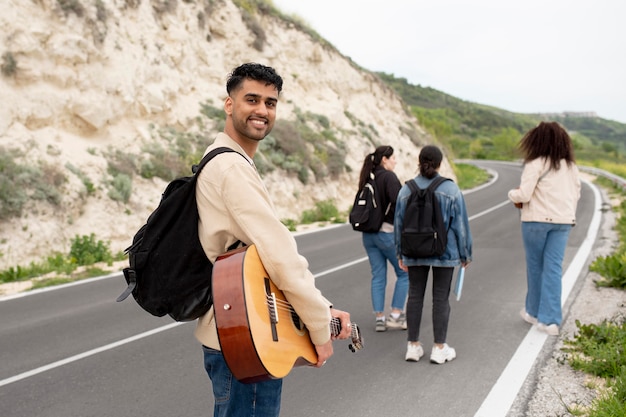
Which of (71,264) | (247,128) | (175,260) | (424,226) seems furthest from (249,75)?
(71,264)

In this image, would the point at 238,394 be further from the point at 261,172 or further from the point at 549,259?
the point at 261,172

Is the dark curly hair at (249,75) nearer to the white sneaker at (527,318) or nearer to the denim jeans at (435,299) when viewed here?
the denim jeans at (435,299)

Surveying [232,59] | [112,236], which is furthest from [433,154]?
[232,59]

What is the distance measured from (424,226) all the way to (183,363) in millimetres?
2595

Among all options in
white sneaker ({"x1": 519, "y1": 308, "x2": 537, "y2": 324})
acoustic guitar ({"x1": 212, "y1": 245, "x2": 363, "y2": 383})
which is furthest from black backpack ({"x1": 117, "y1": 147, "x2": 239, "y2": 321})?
white sneaker ({"x1": 519, "y1": 308, "x2": 537, "y2": 324})

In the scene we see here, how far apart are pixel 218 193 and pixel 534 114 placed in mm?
201155

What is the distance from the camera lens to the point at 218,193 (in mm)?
2316

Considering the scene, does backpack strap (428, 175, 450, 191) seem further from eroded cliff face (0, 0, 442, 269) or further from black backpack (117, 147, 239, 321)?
eroded cliff face (0, 0, 442, 269)

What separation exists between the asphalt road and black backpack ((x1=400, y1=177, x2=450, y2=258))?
1072 mm

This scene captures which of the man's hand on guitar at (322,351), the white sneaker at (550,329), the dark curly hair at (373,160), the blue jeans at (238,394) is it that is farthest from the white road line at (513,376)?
the dark curly hair at (373,160)

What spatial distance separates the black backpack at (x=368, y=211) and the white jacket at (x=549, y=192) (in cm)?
151

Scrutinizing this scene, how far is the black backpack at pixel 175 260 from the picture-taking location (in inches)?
92.7

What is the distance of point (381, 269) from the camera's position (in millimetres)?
6527

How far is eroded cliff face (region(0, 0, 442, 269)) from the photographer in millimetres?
12906
